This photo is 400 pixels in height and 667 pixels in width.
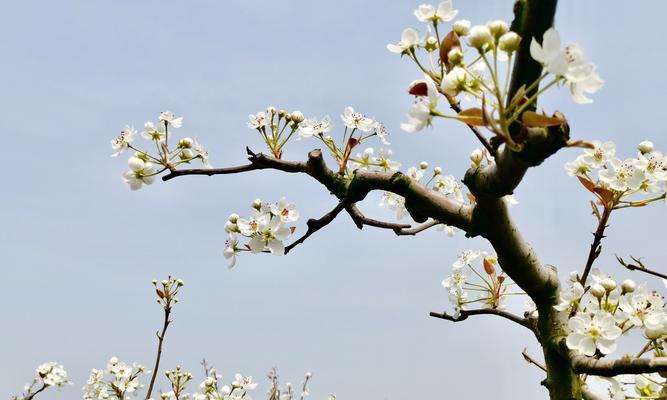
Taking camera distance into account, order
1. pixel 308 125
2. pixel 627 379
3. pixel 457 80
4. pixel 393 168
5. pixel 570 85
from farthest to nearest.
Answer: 1. pixel 393 168
2. pixel 308 125
3. pixel 627 379
4. pixel 457 80
5. pixel 570 85

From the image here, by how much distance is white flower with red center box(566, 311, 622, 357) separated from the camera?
1.64 m

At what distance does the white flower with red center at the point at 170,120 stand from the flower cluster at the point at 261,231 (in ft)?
2.11

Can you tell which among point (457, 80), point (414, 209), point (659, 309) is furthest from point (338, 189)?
point (659, 309)

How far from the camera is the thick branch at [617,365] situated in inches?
57.3

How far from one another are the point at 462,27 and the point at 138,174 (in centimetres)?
141

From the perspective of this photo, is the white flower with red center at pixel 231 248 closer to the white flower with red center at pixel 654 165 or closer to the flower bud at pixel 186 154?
the flower bud at pixel 186 154

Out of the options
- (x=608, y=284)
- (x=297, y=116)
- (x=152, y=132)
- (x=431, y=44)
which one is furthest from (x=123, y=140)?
(x=608, y=284)

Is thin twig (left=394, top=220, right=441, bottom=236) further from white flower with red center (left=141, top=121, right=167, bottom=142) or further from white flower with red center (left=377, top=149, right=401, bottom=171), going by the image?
white flower with red center (left=141, top=121, right=167, bottom=142)

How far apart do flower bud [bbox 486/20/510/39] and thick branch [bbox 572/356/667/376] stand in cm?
99

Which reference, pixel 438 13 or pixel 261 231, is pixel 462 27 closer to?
pixel 438 13

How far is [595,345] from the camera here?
1667 millimetres

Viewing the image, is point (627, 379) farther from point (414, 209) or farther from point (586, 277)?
point (414, 209)

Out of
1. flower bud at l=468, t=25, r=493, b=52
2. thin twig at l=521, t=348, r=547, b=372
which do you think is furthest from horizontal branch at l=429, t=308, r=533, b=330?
flower bud at l=468, t=25, r=493, b=52

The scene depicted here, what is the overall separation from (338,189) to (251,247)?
0.41m
